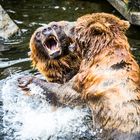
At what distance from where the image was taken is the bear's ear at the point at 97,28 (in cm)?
577

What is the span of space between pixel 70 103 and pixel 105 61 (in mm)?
640

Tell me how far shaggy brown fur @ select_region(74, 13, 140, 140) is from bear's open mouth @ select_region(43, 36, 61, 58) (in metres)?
0.45

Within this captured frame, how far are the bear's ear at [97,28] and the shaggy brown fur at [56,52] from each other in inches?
20.2

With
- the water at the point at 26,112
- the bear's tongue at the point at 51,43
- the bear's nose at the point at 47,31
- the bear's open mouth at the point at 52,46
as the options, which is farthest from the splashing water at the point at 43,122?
the bear's nose at the point at 47,31

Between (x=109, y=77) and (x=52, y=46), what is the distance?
4.80 ft

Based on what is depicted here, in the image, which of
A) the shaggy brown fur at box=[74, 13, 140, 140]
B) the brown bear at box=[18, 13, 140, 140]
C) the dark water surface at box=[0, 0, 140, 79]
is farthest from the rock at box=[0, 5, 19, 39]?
the shaggy brown fur at box=[74, 13, 140, 140]

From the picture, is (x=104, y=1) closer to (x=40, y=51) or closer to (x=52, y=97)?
(x=40, y=51)

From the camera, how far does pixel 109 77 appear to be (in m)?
5.29

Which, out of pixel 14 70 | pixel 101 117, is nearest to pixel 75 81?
pixel 101 117

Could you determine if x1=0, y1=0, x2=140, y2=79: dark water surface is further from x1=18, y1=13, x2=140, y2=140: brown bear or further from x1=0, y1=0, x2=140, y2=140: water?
x1=18, y1=13, x2=140, y2=140: brown bear

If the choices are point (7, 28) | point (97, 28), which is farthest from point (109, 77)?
point (7, 28)

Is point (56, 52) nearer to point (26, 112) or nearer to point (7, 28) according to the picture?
point (26, 112)

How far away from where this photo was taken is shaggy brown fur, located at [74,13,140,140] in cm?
496

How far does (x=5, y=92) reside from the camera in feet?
23.6
